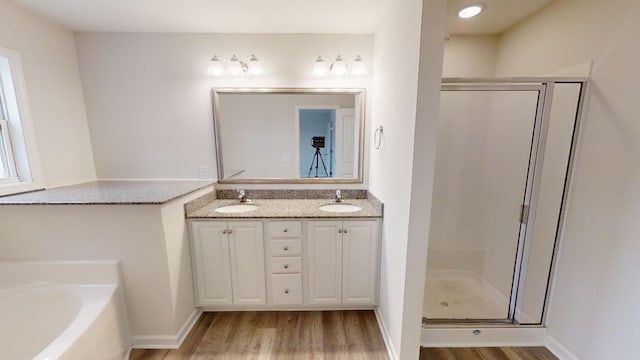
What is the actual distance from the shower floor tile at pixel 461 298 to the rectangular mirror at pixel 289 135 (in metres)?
1.21

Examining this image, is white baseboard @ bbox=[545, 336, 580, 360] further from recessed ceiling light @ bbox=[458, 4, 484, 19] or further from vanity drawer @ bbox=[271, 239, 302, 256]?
recessed ceiling light @ bbox=[458, 4, 484, 19]

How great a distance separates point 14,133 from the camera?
1910 mm

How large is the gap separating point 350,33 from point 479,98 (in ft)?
4.26

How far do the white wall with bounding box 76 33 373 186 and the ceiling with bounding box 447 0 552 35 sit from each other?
68 centimetres

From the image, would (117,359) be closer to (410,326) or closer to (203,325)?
(203,325)

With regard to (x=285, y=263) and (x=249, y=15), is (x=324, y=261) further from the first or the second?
(x=249, y=15)

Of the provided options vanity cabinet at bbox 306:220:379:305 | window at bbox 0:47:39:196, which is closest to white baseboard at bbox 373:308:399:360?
vanity cabinet at bbox 306:220:379:305

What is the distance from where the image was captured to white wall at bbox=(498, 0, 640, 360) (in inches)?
51.7

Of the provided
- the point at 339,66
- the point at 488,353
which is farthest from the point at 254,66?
the point at 488,353

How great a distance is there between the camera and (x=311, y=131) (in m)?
2.41

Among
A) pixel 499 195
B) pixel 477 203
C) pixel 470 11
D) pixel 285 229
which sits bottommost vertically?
pixel 285 229

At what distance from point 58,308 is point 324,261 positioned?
1.76 meters

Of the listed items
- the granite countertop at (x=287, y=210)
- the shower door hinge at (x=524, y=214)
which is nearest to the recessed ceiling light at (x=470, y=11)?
the shower door hinge at (x=524, y=214)

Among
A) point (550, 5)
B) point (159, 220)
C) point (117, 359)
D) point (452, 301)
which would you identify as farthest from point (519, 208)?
point (117, 359)
